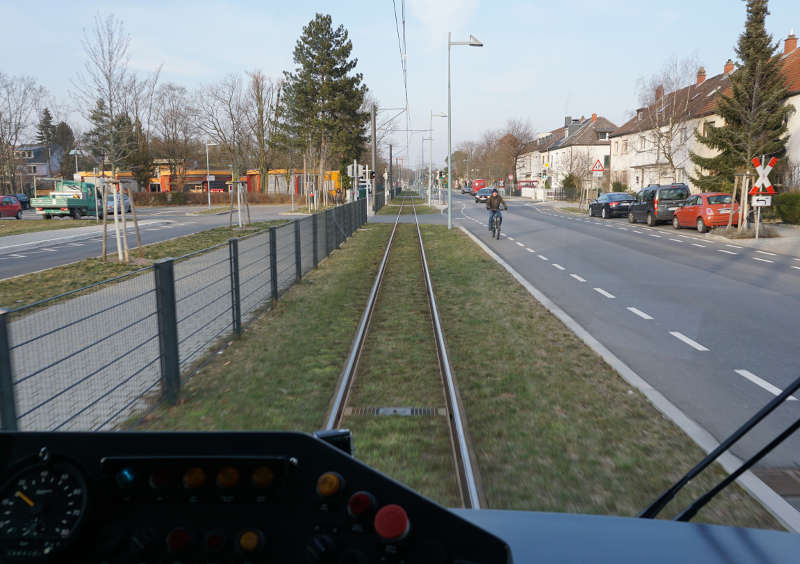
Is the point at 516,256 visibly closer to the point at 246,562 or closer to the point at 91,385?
the point at 91,385

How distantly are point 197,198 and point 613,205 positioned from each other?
136 feet

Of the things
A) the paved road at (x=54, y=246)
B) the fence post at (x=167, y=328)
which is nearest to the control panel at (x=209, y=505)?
the fence post at (x=167, y=328)

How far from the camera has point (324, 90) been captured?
46125 mm

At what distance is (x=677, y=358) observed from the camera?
24.0 feet

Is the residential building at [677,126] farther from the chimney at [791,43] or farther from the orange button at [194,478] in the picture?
the orange button at [194,478]

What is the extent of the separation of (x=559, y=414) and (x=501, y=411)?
1.50ft

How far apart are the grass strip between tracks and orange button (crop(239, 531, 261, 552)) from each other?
2.68 meters

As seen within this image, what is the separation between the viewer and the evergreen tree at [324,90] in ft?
153

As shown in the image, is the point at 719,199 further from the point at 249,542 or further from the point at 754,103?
the point at 249,542

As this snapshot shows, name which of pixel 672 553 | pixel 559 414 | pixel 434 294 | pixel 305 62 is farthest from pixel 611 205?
pixel 672 553

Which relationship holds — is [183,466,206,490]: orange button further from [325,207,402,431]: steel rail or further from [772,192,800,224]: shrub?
[772,192,800,224]: shrub

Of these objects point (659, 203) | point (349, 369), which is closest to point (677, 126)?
point (659, 203)

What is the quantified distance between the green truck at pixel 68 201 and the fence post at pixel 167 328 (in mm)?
32078

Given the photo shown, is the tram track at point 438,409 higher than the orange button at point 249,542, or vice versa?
the orange button at point 249,542
